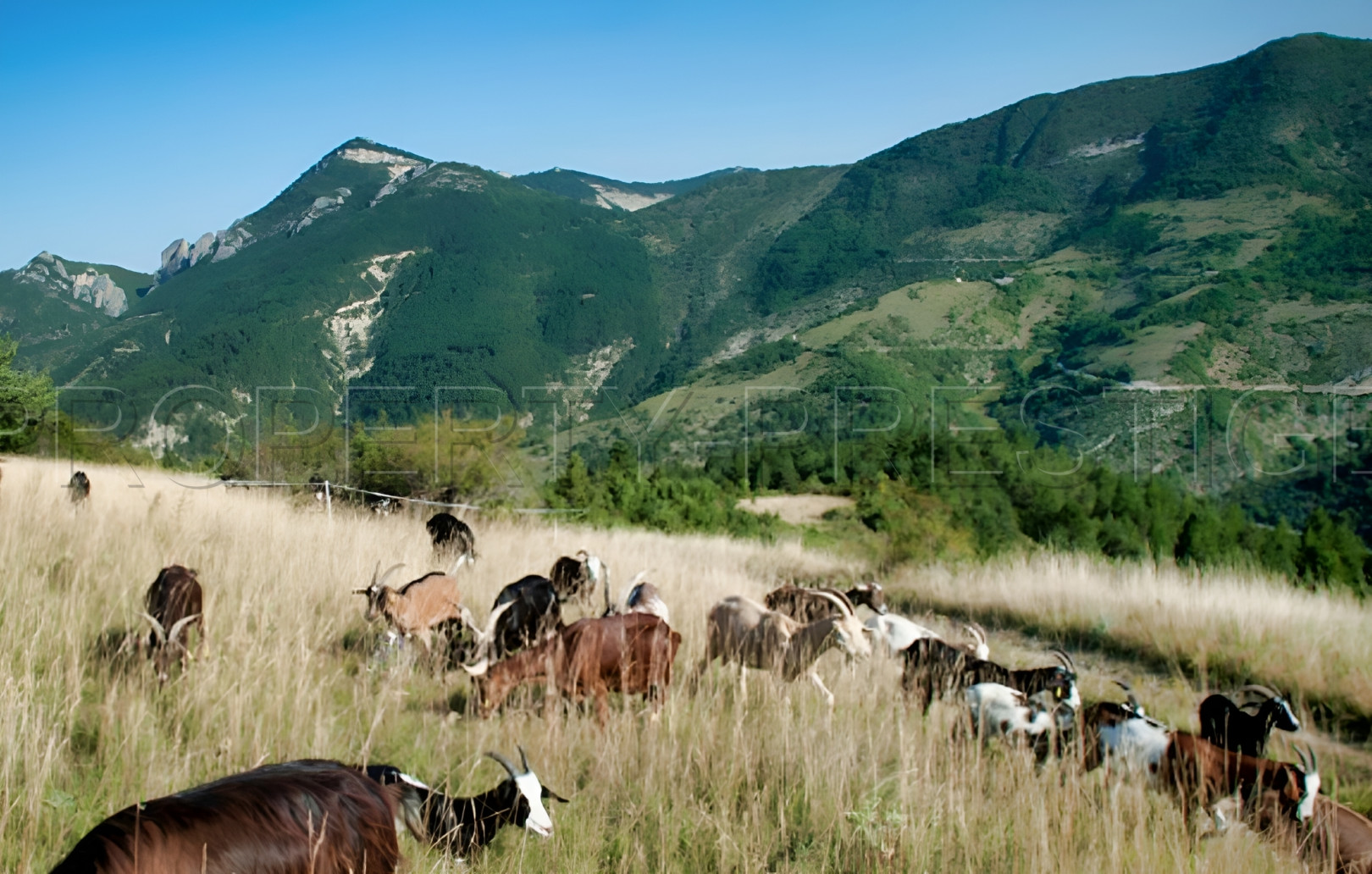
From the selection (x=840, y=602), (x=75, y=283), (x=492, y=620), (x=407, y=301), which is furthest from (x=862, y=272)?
(x=75, y=283)

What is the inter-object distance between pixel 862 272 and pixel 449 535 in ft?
422

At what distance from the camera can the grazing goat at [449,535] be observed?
31.3 feet

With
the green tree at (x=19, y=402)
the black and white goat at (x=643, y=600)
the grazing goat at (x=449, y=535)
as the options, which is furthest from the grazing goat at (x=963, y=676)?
the green tree at (x=19, y=402)

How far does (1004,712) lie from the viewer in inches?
201

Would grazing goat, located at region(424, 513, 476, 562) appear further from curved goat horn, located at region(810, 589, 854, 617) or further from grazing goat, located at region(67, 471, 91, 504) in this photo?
curved goat horn, located at region(810, 589, 854, 617)

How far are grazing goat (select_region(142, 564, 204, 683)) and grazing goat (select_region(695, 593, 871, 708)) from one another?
119 inches

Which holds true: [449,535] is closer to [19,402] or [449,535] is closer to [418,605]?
[418,605]

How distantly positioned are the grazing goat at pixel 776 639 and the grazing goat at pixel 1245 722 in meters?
2.04

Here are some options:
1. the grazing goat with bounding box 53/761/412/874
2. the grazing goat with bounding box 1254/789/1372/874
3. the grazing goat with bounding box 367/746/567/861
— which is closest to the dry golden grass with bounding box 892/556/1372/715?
the grazing goat with bounding box 1254/789/1372/874

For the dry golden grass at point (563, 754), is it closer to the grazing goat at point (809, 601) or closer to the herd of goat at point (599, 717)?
the herd of goat at point (599, 717)

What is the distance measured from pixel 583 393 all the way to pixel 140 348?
53.4 meters

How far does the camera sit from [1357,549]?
2117 cm

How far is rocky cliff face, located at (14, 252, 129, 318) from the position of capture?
556ft

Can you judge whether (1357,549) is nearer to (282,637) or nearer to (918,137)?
(282,637)
